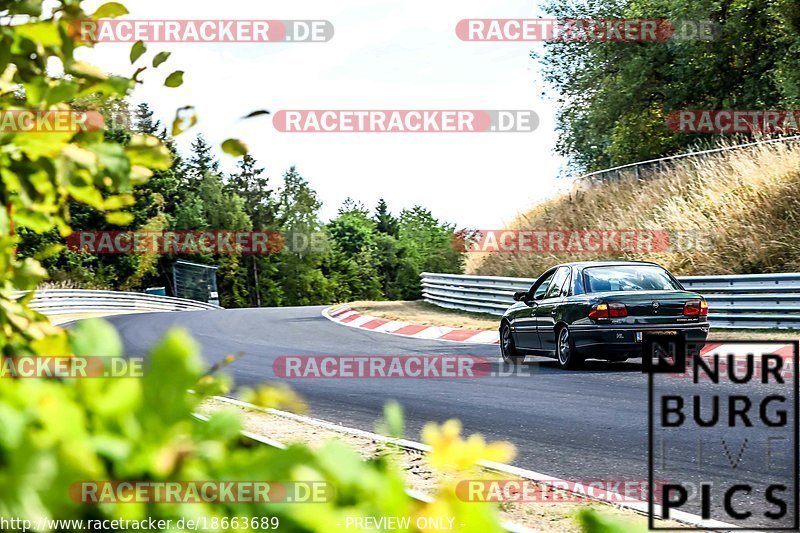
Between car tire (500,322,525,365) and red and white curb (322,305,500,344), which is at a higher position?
car tire (500,322,525,365)

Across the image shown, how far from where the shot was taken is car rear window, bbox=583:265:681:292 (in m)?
13.6

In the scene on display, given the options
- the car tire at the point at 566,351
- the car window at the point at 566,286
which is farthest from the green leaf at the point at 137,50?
the car window at the point at 566,286

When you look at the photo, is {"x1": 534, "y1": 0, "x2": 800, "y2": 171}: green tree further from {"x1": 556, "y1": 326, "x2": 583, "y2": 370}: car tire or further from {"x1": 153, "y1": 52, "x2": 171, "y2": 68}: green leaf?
{"x1": 153, "y1": 52, "x2": 171, "y2": 68}: green leaf

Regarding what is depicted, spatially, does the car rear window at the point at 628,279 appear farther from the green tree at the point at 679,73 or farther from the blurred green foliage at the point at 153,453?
the green tree at the point at 679,73

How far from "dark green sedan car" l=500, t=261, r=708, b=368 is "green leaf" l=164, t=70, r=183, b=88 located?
10.6m

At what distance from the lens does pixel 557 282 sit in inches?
574

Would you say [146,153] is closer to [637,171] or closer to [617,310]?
[617,310]

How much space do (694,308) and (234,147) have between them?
37.6 ft

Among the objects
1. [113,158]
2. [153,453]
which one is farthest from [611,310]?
[153,453]

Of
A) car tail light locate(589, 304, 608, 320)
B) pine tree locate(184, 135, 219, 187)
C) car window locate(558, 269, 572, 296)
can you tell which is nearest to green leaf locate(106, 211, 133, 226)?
car tail light locate(589, 304, 608, 320)

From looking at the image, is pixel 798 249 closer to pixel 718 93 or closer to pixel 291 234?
pixel 718 93

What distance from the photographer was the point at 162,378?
1.29 metres

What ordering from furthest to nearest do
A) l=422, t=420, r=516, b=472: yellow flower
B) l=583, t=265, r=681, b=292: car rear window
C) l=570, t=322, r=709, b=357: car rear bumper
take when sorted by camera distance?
l=583, t=265, r=681, b=292: car rear window, l=570, t=322, r=709, b=357: car rear bumper, l=422, t=420, r=516, b=472: yellow flower

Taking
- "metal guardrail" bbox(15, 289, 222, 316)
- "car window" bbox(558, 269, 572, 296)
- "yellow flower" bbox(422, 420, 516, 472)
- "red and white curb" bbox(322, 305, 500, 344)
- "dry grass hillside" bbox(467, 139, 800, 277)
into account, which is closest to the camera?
"yellow flower" bbox(422, 420, 516, 472)
